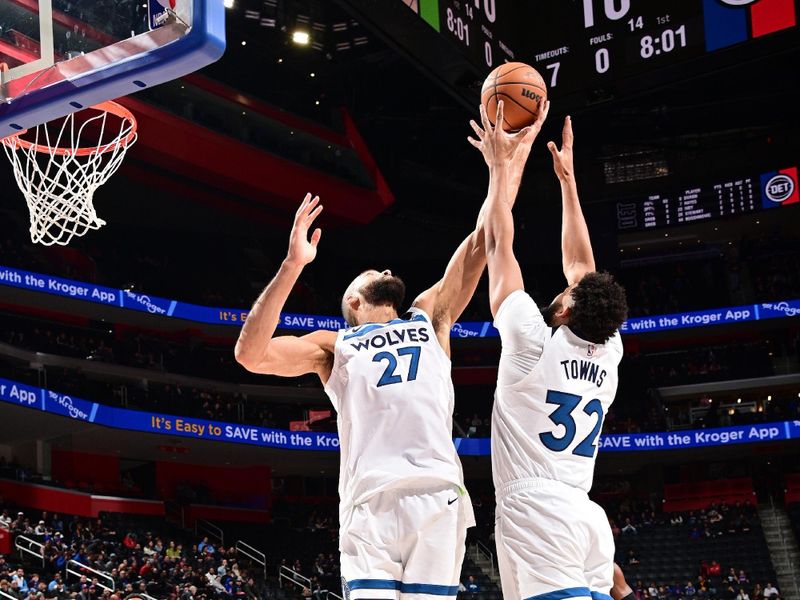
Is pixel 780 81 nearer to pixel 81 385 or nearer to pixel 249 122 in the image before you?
pixel 249 122

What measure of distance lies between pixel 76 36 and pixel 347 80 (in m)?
21.2

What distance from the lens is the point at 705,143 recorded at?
2827cm

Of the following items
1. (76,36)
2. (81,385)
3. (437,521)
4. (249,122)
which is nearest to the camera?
(437,521)

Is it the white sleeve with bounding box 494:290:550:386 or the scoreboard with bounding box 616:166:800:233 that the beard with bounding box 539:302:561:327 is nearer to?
the white sleeve with bounding box 494:290:550:386

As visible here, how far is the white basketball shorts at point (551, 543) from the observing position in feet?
12.2

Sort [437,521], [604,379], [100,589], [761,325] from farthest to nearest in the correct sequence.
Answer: [761,325] < [100,589] < [604,379] < [437,521]

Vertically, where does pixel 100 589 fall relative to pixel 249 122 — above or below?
below

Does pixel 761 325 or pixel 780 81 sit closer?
pixel 780 81

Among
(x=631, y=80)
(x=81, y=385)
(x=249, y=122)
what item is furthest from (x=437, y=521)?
(x=249, y=122)

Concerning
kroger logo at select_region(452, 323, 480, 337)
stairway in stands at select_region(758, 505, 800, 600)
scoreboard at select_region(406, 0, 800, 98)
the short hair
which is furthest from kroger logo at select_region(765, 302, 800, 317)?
the short hair

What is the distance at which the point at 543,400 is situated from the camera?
13.1 ft

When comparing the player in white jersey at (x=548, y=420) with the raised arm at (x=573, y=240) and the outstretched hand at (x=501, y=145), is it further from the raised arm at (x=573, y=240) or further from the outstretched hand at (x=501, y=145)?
the raised arm at (x=573, y=240)

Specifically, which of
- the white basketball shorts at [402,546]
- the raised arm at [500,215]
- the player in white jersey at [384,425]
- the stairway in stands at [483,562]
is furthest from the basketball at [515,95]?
the stairway in stands at [483,562]

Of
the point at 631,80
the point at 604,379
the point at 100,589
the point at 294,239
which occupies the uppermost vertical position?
the point at 631,80
